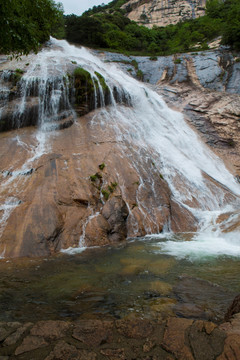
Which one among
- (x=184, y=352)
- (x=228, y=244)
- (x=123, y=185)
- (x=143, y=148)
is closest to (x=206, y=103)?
(x=143, y=148)

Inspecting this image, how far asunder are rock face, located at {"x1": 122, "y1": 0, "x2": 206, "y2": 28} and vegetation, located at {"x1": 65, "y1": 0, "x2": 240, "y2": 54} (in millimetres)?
16157

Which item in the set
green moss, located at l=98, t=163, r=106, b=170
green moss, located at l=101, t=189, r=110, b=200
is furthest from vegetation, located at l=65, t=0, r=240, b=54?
green moss, located at l=101, t=189, r=110, b=200

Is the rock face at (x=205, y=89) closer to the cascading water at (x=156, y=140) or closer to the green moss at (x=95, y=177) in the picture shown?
the cascading water at (x=156, y=140)

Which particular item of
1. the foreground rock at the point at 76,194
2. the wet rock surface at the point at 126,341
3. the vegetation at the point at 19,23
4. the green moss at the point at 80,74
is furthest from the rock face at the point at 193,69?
the wet rock surface at the point at 126,341

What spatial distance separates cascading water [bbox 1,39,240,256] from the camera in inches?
421

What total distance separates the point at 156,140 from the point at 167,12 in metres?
64.9

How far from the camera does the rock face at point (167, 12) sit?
62.4 meters

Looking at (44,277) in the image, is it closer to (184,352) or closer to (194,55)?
(184,352)

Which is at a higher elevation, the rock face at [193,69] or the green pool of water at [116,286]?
the rock face at [193,69]

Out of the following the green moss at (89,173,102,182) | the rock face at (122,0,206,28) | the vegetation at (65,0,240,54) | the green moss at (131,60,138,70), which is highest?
the rock face at (122,0,206,28)

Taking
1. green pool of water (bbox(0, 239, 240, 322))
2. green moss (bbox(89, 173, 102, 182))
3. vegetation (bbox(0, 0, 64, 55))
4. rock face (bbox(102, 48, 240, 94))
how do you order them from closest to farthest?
green pool of water (bbox(0, 239, 240, 322))
vegetation (bbox(0, 0, 64, 55))
green moss (bbox(89, 173, 102, 182))
rock face (bbox(102, 48, 240, 94))

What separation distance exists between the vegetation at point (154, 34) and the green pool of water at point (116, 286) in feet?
89.9

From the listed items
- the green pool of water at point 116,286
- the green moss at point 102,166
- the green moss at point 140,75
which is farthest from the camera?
the green moss at point 140,75

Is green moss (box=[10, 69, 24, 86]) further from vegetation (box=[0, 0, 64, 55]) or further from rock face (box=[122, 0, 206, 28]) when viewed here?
rock face (box=[122, 0, 206, 28])
